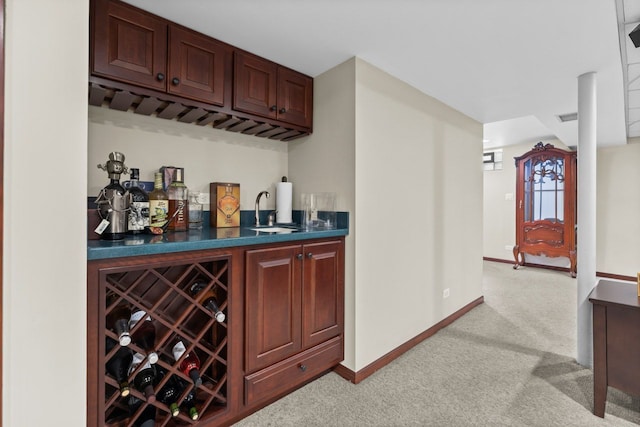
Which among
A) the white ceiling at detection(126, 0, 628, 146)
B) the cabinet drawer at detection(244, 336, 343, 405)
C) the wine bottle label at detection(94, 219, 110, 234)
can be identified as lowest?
the cabinet drawer at detection(244, 336, 343, 405)

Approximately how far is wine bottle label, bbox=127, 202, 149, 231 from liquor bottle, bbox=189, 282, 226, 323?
1.42 feet

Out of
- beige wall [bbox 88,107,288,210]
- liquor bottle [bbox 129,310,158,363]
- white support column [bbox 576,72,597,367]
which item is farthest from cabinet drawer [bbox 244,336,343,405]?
white support column [bbox 576,72,597,367]

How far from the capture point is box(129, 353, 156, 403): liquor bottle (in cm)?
133

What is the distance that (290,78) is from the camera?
220 centimetres

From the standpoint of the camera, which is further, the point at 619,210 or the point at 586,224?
the point at 619,210

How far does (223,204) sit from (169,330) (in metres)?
0.94

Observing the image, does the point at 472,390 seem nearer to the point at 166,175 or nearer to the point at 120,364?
the point at 120,364

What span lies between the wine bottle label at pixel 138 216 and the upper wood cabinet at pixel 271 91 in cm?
81

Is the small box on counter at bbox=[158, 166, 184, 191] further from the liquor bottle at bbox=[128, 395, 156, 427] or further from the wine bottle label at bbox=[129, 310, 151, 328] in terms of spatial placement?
the liquor bottle at bbox=[128, 395, 156, 427]

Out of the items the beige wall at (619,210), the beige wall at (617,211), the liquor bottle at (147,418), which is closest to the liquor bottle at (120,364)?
Answer: the liquor bottle at (147,418)

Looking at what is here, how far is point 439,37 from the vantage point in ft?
6.04

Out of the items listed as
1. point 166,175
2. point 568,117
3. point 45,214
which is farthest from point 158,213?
point 568,117

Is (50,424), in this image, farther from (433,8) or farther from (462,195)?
(462,195)

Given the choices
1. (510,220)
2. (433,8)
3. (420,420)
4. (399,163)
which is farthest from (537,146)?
(420,420)
